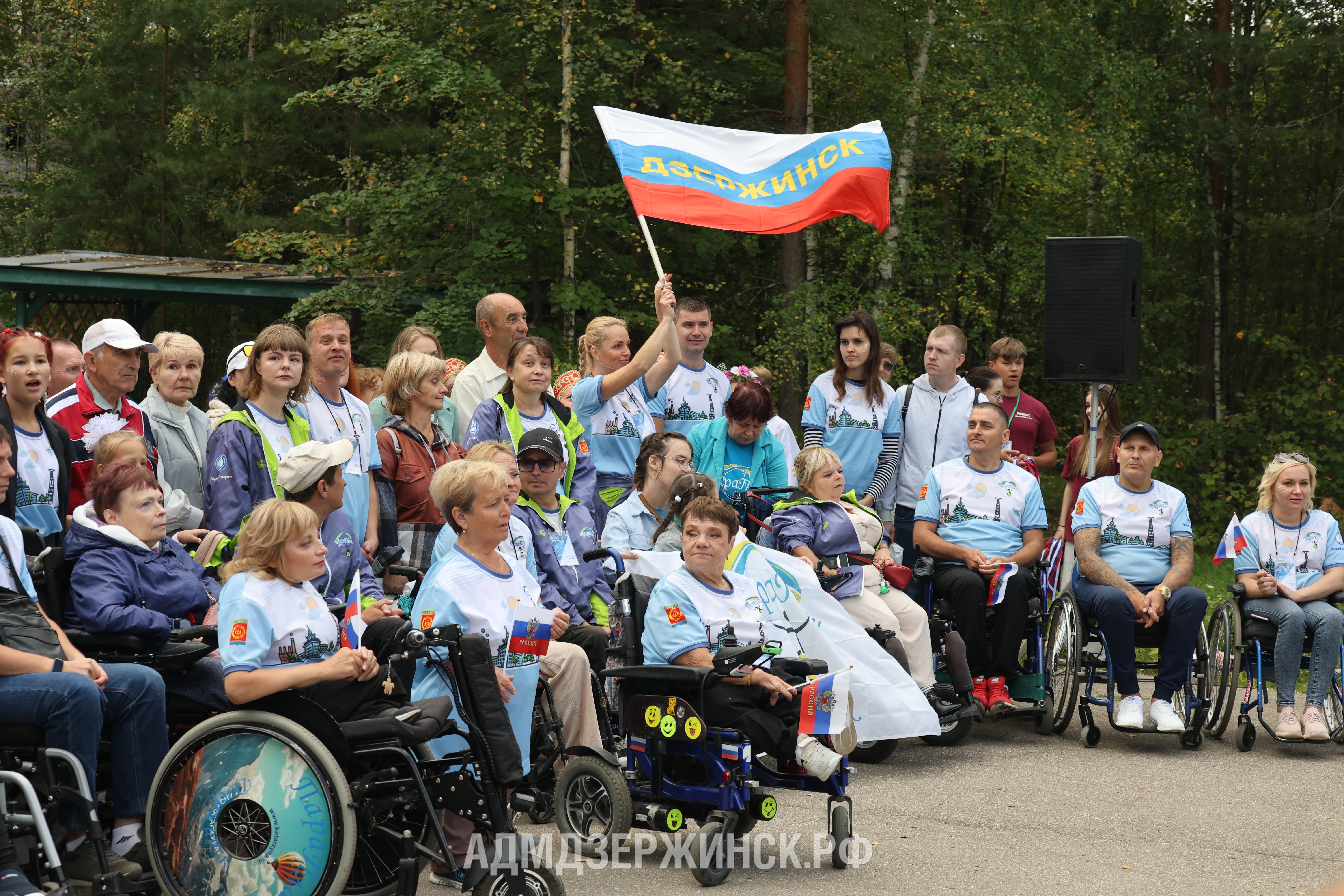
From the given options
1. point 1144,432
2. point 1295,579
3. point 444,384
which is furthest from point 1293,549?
point 444,384

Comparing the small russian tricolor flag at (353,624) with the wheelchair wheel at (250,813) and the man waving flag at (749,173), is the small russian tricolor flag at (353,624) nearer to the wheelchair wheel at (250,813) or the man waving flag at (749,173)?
the wheelchair wheel at (250,813)

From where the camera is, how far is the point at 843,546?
6.64 meters

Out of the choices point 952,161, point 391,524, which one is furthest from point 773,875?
point 952,161

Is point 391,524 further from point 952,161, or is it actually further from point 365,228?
point 365,228

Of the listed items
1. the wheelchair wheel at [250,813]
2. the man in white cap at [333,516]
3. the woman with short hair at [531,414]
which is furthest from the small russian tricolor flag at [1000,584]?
the wheelchair wheel at [250,813]

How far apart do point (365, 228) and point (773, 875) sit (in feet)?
54.5

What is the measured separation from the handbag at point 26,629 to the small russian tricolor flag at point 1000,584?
4.71 metres

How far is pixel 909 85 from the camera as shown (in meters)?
17.2

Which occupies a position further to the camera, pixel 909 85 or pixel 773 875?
pixel 909 85

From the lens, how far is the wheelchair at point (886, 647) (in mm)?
6496

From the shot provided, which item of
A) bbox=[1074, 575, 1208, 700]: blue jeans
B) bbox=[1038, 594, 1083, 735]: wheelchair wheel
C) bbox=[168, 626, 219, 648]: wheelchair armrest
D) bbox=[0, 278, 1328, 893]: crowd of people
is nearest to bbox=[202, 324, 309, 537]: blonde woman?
bbox=[0, 278, 1328, 893]: crowd of people

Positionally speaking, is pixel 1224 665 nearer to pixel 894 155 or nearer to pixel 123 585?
pixel 123 585

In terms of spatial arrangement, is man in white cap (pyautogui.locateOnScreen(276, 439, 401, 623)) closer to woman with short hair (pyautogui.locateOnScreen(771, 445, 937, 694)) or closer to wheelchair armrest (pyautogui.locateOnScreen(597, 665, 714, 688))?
wheelchair armrest (pyautogui.locateOnScreen(597, 665, 714, 688))

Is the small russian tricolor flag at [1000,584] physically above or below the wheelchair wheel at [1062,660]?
above
